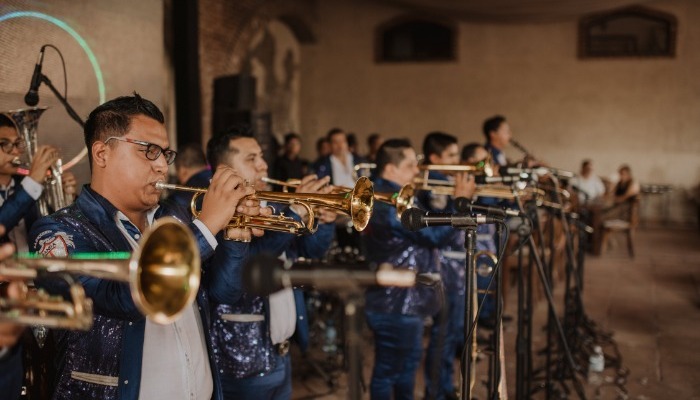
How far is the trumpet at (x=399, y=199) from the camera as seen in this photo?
372 cm

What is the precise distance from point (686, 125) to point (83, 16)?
43.0 ft

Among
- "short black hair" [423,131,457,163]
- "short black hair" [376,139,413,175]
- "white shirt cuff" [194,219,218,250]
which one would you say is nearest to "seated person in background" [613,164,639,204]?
"short black hair" [423,131,457,163]

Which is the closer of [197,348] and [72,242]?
[72,242]

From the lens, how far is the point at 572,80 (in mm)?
13875

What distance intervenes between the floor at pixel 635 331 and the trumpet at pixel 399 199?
1.28m

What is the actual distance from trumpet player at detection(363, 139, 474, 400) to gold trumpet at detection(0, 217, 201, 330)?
2.10 m

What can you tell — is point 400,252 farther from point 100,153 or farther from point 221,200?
point 100,153

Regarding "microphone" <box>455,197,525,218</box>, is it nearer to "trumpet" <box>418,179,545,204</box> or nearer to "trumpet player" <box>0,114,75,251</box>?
"trumpet" <box>418,179,545,204</box>

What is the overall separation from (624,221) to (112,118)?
10.3m

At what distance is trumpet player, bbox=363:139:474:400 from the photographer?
3819 mm

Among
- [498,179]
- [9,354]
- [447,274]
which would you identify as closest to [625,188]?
[447,274]

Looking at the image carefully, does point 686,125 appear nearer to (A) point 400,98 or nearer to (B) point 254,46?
(A) point 400,98

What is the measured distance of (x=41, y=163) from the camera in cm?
341

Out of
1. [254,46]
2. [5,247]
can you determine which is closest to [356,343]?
[5,247]
